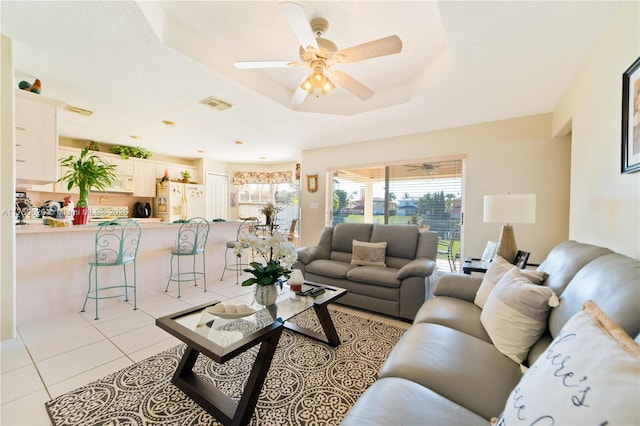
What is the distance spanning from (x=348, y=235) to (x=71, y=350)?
2.99 meters

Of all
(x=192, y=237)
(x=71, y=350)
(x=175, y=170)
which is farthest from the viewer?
(x=175, y=170)

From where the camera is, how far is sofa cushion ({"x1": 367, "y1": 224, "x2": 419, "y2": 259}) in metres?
3.29

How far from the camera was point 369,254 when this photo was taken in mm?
3334

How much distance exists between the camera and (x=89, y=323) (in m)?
2.53

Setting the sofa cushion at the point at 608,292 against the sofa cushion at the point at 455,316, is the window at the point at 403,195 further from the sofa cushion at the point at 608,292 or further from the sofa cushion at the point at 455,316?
the sofa cushion at the point at 608,292

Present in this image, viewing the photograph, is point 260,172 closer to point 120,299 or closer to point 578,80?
point 120,299

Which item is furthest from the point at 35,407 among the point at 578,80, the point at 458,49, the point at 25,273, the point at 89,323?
the point at 578,80

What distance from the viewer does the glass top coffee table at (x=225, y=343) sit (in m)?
1.36

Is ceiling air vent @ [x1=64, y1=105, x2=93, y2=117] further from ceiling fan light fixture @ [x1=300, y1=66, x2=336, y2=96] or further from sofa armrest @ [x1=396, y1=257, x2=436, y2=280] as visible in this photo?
sofa armrest @ [x1=396, y1=257, x2=436, y2=280]

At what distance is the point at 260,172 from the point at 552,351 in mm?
7328

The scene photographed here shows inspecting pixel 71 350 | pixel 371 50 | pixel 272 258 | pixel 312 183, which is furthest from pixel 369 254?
pixel 71 350

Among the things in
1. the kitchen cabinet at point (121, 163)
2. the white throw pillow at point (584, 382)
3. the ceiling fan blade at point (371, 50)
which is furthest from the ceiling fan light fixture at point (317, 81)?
the kitchen cabinet at point (121, 163)

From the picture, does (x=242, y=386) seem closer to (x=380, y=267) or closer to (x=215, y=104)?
(x=380, y=267)

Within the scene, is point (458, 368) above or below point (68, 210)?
below
